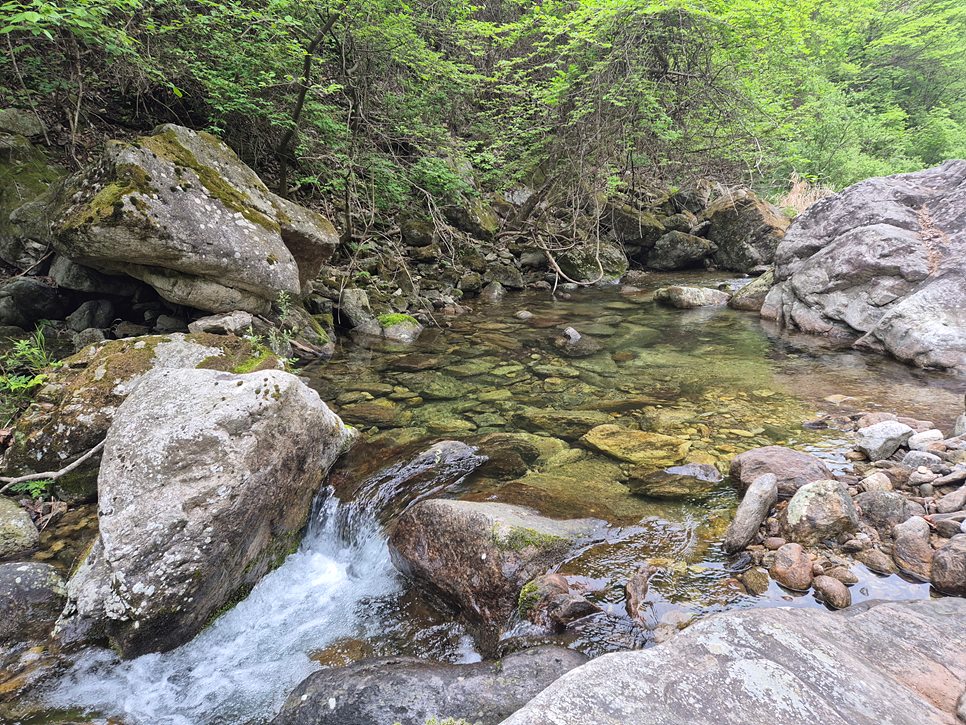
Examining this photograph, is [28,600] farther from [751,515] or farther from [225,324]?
[751,515]

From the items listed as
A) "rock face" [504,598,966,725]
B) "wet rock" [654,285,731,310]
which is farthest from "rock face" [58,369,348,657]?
"wet rock" [654,285,731,310]

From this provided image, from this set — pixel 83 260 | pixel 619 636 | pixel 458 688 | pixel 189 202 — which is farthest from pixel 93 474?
pixel 619 636

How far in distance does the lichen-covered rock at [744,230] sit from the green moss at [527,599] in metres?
12.9

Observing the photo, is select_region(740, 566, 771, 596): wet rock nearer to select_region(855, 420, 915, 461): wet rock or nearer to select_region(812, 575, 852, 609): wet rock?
select_region(812, 575, 852, 609): wet rock

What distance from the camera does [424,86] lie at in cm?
858

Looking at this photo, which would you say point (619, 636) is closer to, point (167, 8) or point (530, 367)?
point (530, 367)

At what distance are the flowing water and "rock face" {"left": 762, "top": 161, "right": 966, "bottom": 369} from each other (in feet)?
1.62

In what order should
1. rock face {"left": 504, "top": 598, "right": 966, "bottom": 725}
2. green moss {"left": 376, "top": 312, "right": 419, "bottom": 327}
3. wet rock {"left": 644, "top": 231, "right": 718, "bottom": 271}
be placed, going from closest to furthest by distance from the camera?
rock face {"left": 504, "top": 598, "right": 966, "bottom": 725}, green moss {"left": 376, "top": 312, "right": 419, "bottom": 327}, wet rock {"left": 644, "top": 231, "right": 718, "bottom": 271}

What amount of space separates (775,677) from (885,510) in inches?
72.8

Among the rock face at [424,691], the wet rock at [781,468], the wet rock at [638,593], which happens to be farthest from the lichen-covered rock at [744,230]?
the rock face at [424,691]

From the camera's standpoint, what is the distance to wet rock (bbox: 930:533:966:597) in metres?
2.37

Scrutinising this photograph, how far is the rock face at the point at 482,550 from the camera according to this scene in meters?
2.72

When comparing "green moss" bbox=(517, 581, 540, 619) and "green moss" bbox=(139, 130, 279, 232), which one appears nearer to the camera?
"green moss" bbox=(517, 581, 540, 619)

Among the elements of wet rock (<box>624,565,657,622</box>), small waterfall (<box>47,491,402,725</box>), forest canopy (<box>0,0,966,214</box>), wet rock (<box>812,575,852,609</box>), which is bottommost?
small waterfall (<box>47,491,402,725</box>)
